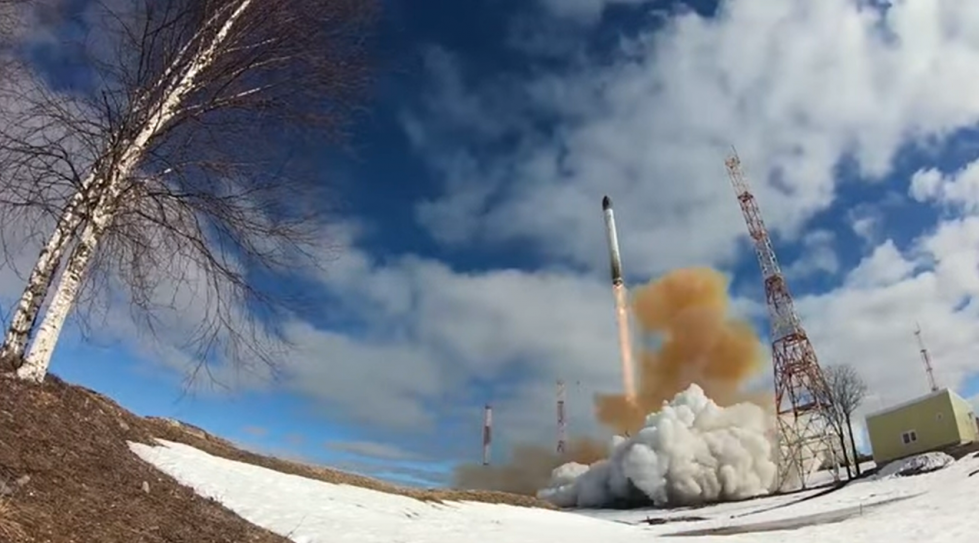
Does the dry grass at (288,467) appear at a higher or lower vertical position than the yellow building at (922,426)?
lower

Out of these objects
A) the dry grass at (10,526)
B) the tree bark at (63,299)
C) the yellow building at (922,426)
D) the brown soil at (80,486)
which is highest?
the yellow building at (922,426)

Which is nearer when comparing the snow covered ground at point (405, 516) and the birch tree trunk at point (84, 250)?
the birch tree trunk at point (84, 250)

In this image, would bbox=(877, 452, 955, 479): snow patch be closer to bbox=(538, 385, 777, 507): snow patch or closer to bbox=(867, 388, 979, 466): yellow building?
bbox=(867, 388, 979, 466): yellow building

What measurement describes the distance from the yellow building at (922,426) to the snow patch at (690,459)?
69.0ft

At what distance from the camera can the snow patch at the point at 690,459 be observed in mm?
76625

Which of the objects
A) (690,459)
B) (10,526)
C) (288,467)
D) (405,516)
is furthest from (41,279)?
(690,459)

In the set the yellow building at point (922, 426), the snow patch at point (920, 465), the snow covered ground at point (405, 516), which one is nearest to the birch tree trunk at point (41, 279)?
the snow covered ground at point (405, 516)

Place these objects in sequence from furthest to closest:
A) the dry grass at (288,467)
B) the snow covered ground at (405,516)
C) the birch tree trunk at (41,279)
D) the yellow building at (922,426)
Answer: the yellow building at (922,426) < the dry grass at (288,467) < the snow covered ground at (405,516) < the birch tree trunk at (41,279)

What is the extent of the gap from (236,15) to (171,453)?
10.5 metres

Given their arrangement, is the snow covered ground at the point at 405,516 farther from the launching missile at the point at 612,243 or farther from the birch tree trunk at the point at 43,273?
the launching missile at the point at 612,243

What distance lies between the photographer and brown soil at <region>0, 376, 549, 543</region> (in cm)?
581

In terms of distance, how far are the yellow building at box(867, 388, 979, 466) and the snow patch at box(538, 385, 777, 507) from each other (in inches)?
828

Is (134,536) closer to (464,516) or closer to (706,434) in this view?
(464,516)

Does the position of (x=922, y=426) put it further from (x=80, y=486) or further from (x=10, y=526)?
(x=10, y=526)
